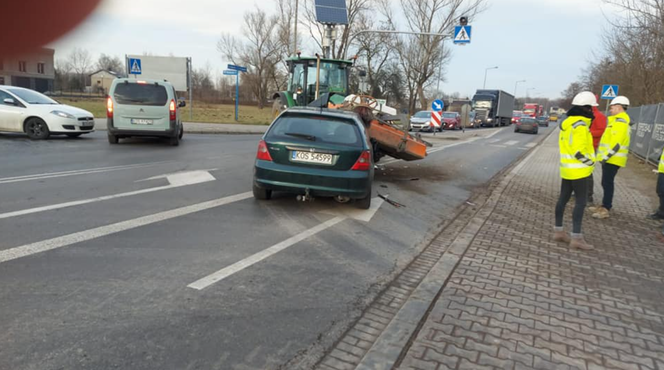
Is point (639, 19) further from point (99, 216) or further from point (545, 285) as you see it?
point (99, 216)

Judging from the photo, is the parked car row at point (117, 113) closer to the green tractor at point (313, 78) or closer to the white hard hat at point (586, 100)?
the green tractor at point (313, 78)

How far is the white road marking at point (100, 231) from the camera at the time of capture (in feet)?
14.3

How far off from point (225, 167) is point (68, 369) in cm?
794

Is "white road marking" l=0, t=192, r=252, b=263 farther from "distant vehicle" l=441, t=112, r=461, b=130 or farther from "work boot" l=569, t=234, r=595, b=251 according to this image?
"distant vehicle" l=441, t=112, r=461, b=130

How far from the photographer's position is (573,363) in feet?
10.3

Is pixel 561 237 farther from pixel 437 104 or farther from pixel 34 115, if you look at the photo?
pixel 437 104

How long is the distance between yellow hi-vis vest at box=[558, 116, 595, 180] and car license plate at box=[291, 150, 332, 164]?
3.02 m

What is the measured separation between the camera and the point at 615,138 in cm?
753

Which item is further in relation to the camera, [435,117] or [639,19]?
[435,117]

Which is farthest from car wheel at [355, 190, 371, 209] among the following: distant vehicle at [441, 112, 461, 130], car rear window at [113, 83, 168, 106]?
distant vehicle at [441, 112, 461, 130]

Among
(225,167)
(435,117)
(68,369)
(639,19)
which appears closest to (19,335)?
(68,369)

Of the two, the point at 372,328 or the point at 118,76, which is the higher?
the point at 118,76

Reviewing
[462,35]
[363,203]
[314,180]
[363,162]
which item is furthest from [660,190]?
[462,35]

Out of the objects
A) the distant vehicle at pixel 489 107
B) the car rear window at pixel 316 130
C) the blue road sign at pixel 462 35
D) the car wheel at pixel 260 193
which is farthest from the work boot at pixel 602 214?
the distant vehicle at pixel 489 107
